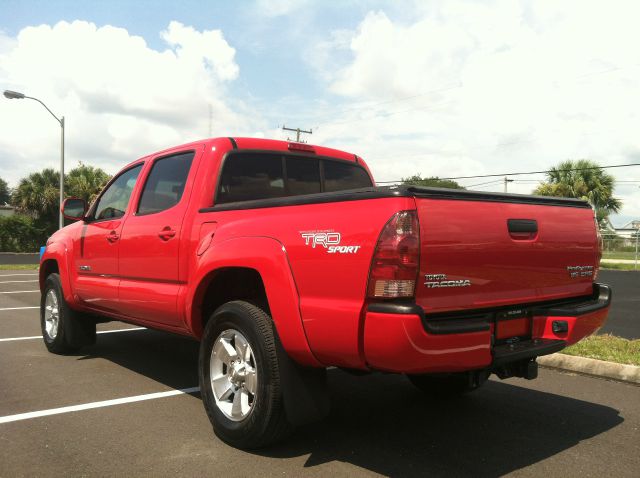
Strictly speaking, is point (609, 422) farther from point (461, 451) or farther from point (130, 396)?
point (130, 396)

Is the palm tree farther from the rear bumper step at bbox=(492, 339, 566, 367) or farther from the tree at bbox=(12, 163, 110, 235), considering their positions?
the rear bumper step at bbox=(492, 339, 566, 367)

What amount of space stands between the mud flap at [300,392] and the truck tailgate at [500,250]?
87 cm

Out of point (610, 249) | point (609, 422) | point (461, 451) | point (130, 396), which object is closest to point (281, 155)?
point (130, 396)

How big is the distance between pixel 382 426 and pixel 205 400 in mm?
1228

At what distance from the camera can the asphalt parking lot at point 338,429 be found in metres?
3.28

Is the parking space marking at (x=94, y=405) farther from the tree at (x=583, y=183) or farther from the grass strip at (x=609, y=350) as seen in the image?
the tree at (x=583, y=183)

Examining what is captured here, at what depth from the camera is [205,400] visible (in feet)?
12.4

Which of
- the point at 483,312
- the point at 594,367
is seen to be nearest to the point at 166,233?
the point at 483,312

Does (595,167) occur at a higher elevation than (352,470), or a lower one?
higher

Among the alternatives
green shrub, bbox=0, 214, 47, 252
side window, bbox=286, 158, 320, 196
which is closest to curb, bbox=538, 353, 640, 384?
side window, bbox=286, 158, 320, 196

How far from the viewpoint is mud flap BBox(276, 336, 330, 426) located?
10.5ft

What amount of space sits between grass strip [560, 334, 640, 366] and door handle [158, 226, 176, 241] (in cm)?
394

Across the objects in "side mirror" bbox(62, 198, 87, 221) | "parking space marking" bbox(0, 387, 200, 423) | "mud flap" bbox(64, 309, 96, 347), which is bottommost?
"parking space marking" bbox(0, 387, 200, 423)

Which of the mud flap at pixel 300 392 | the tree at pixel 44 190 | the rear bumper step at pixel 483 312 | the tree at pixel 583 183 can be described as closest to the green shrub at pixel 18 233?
the tree at pixel 44 190
